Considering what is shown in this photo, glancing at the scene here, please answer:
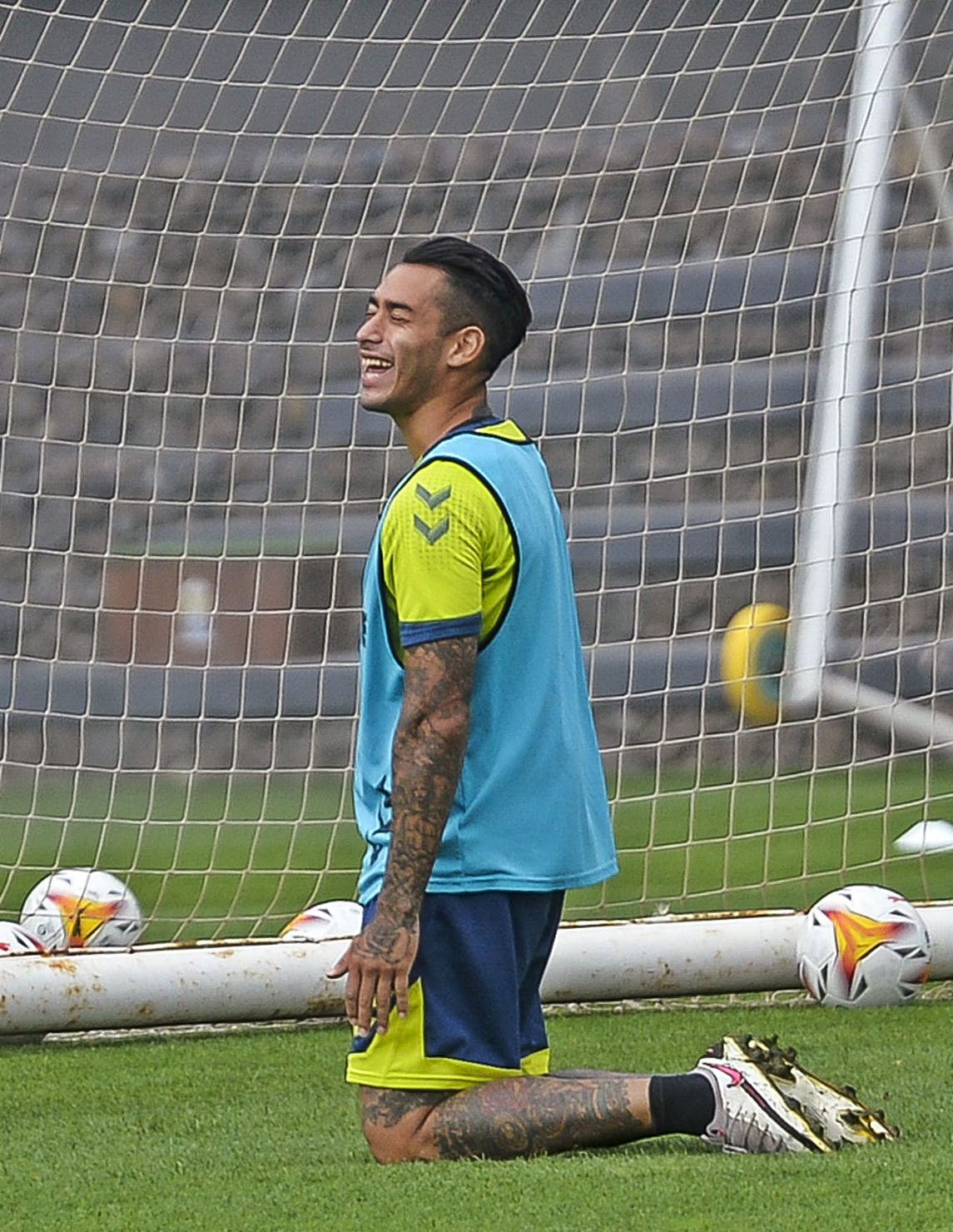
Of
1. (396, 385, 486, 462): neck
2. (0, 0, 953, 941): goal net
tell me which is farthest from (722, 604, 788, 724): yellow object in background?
(396, 385, 486, 462): neck

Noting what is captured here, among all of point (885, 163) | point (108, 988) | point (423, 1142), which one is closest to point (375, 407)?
point (423, 1142)

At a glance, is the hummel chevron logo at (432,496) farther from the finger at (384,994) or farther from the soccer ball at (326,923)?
the soccer ball at (326,923)

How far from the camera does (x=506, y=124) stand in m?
10.1

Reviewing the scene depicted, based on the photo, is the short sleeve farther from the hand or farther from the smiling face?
the hand

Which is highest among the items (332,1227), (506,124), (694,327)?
(506,124)

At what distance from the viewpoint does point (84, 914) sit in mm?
5285

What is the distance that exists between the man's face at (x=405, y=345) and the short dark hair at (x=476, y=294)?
0.06 ft

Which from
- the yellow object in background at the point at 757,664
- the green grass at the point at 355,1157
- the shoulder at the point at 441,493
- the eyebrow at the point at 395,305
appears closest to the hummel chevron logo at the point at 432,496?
the shoulder at the point at 441,493

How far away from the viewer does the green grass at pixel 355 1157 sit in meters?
2.94

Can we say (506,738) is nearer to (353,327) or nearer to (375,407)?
(375,407)

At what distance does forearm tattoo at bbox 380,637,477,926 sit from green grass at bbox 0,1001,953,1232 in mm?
433

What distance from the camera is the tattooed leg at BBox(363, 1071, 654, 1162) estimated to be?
126 inches

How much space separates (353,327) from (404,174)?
1.46m

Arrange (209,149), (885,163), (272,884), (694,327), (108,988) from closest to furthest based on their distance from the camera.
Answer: (108,988)
(885,163)
(272,884)
(209,149)
(694,327)
